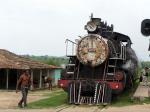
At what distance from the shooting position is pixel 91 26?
1925 centimetres

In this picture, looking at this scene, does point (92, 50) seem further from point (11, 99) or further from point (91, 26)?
point (11, 99)

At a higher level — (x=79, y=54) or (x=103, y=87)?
(x=79, y=54)

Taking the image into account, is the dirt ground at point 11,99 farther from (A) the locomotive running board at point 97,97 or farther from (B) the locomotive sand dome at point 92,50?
(B) the locomotive sand dome at point 92,50

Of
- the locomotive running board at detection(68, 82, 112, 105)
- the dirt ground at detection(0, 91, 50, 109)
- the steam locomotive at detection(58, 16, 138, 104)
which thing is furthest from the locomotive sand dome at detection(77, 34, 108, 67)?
the dirt ground at detection(0, 91, 50, 109)

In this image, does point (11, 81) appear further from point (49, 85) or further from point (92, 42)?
point (92, 42)

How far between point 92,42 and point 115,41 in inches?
97.1

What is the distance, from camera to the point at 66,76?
764 inches

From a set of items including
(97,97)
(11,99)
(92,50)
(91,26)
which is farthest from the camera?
(11,99)

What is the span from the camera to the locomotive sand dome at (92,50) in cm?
1853

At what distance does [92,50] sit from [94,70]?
3.33ft

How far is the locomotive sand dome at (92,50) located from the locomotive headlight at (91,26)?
51 centimetres

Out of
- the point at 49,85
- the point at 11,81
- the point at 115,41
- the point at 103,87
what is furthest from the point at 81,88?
the point at 11,81

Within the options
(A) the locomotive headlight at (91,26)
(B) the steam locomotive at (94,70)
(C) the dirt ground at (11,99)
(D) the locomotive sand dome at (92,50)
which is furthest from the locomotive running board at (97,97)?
(A) the locomotive headlight at (91,26)

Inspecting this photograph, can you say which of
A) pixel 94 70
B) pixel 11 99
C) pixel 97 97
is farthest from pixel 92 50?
pixel 11 99
